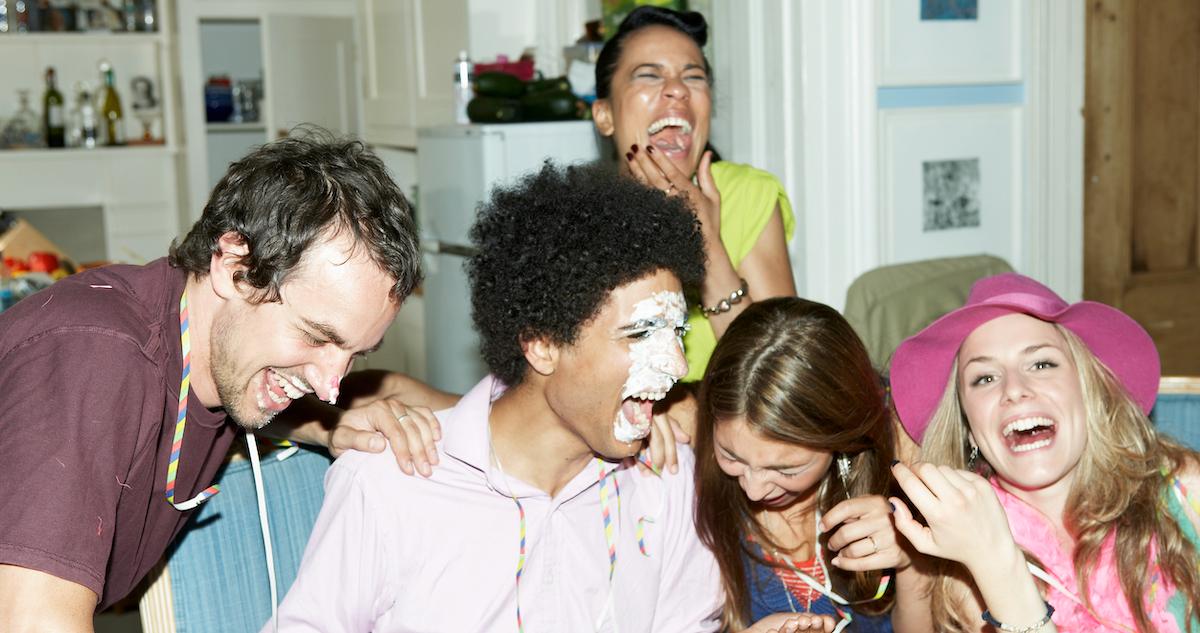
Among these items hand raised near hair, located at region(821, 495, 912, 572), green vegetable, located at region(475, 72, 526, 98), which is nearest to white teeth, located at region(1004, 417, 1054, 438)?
hand raised near hair, located at region(821, 495, 912, 572)

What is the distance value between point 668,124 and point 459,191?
1492mm

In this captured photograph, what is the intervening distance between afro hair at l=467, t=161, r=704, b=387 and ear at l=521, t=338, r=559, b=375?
0.01m

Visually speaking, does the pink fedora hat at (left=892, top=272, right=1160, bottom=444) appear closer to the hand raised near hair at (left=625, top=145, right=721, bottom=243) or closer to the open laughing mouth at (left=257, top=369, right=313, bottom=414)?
the hand raised near hair at (left=625, top=145, right=721, bottom=243)

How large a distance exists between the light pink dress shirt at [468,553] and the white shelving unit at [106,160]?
4622 millimetres

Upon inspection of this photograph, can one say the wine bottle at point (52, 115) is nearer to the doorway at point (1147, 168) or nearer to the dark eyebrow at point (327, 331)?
the doorway at point (1147, 168)

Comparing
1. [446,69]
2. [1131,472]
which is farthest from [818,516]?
[446,69]

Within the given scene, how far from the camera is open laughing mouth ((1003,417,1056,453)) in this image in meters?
1.69

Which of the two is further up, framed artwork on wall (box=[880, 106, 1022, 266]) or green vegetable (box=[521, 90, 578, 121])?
green vegetable (box=[521, 90, 578, 121])

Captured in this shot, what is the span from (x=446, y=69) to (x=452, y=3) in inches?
9.7

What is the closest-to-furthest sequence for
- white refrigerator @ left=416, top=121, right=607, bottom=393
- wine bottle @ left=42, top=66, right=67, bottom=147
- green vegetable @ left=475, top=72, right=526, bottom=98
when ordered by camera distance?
white refrigerator @ left=416, top=121, right=607, bottom=393
green vegetable @ left=475, top=72, right=526, bottom=98
wine bottle @ left=42, top=66, right=67, bottom=147

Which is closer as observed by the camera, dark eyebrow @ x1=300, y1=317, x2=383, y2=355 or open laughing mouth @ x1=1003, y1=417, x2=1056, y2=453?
dark eyebrow @ x1=300, y1=317, x2=383, y2=355

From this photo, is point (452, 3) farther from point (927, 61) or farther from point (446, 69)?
point (927, 61)

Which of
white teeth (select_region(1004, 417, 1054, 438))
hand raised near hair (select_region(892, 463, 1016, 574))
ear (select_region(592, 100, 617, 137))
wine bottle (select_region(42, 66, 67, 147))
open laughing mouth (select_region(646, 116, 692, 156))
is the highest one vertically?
wine bottle (select_region(42, 66, 67, 147))

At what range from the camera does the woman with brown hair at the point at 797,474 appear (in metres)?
1.75
